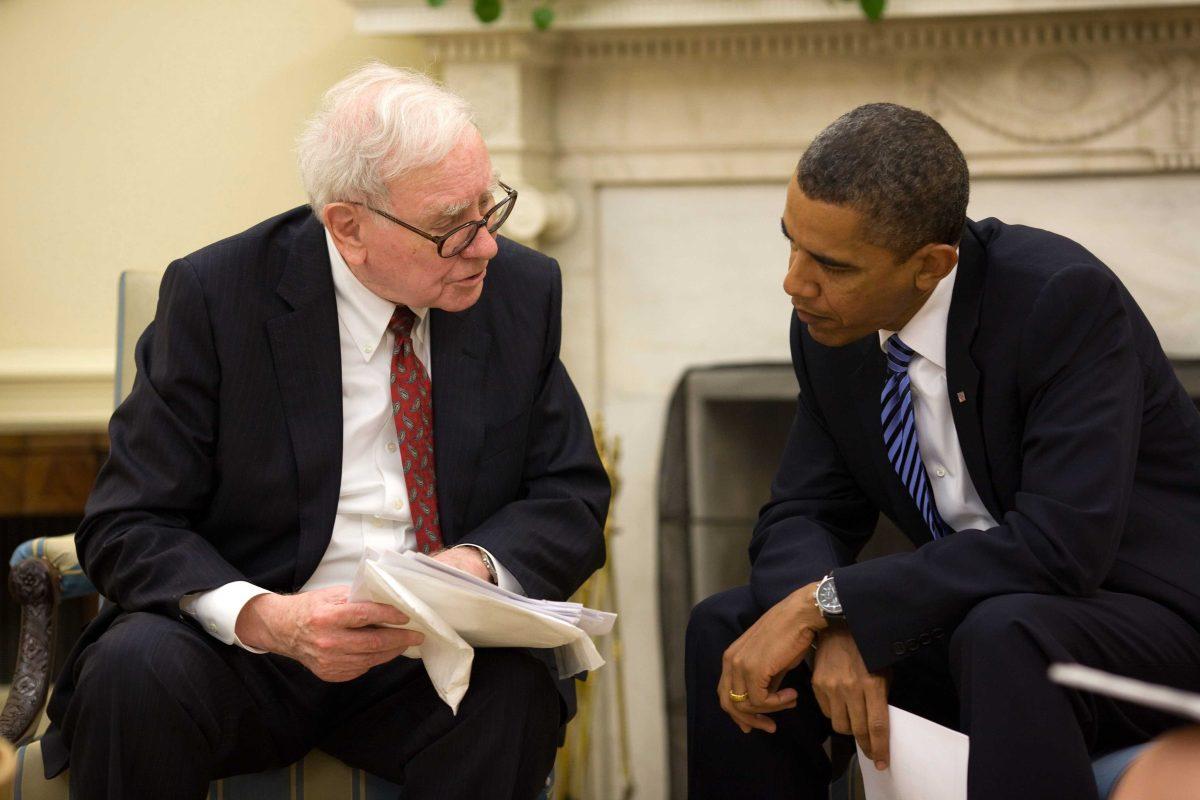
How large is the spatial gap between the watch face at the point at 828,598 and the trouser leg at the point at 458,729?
1.23 feet

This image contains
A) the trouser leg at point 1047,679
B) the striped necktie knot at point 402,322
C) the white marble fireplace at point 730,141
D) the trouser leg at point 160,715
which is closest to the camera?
the trouser leg at point 1047,679

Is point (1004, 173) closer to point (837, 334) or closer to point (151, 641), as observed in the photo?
point (837, 334)

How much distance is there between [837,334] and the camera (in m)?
1.80

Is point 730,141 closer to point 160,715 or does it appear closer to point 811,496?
point 811,496

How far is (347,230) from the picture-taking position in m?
1.87

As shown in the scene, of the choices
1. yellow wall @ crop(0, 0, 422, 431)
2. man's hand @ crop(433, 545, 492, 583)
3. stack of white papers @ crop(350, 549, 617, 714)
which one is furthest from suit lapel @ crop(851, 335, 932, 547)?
yellow wall @ crop(0, 0, 422, 431)

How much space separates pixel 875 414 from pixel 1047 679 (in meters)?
0.49

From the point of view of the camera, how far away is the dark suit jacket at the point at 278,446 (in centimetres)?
177

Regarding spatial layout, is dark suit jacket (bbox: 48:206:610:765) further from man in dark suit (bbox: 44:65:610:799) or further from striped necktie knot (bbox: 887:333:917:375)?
striped necktie knot (bbox: 887:333:917:375)

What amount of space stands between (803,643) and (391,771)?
0.57 m

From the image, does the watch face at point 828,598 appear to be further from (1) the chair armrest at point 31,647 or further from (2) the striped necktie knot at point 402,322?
(1) the chair armrest at point 31,647

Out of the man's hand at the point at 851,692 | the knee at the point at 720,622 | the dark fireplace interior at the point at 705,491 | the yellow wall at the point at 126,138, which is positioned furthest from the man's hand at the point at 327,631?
the yellow wall at the point at 126,138

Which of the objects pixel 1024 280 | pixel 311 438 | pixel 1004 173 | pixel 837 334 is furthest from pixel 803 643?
pixel 1004 173

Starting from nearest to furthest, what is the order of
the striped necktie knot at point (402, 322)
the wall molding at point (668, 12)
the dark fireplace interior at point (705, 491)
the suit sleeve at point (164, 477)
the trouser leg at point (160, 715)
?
the trouser leg at point (160, 715) < the suit sleeve at point (164, 477) < the striped necktie knot at point (402, 322) < the wall molding at point (668, 12) < the dark fireplace interior at point (705, 491)
